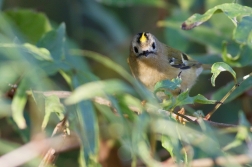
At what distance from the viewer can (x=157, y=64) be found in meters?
3.04

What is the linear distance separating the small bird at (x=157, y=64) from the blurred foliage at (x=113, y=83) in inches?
4.2

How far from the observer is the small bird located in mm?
2932

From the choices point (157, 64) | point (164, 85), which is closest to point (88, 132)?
point (164, 85)

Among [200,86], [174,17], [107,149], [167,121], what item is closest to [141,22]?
[200,86]

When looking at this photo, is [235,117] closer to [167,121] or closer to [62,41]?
[62,41]

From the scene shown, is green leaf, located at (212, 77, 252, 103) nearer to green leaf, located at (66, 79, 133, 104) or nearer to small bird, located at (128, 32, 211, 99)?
small bird, located at (128, 32, 211, 99)

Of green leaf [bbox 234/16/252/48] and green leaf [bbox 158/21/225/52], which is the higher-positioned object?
green leaf [bbox 234/16/252/48]

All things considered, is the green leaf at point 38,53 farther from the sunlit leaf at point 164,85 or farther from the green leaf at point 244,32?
the green leaf at point 244,32

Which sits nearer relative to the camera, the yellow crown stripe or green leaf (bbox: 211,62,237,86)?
green leaf (bbox: 211,62,237,86)

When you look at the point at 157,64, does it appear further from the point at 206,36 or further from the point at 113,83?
the point at 113,83

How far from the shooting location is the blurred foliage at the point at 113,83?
1.32 metres

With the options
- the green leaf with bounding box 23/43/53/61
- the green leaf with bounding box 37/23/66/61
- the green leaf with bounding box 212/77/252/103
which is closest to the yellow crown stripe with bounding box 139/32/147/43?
the green leaf with bounding box 212/77/252/103

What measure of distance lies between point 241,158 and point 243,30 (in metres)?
0.43

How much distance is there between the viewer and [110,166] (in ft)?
8.41
